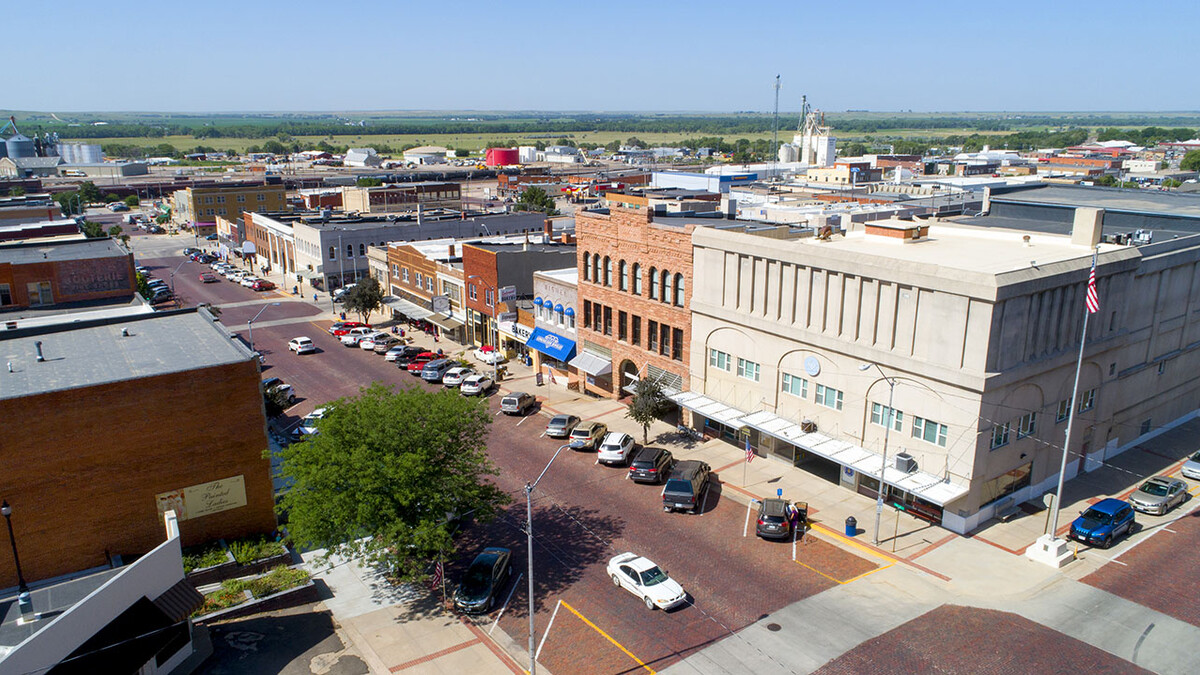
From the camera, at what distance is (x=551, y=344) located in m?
53.4

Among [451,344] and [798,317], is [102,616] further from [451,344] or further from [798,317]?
[451,344]

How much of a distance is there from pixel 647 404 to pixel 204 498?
20924mm

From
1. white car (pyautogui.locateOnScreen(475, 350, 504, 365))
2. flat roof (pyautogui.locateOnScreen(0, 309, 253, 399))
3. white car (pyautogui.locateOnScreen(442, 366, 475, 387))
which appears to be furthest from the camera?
white car (pyautogui.locateOnScreen(475, 350, 504, 365))

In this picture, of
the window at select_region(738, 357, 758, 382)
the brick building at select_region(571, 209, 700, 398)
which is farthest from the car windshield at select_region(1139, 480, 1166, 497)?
the brick building at select_region(571, 209, 700, 398)

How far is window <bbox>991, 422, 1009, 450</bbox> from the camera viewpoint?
103 feet

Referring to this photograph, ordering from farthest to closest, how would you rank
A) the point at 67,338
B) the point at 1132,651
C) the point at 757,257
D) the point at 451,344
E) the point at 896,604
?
the point at 451,344
the point at 757,257
the point at 67,338
the point at 896,604
the point at 1132,651

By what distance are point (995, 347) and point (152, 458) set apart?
32.1 m

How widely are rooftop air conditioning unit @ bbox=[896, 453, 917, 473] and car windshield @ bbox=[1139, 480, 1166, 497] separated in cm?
1109

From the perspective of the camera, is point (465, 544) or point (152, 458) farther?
point (465, 544)

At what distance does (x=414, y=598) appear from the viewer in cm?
2830

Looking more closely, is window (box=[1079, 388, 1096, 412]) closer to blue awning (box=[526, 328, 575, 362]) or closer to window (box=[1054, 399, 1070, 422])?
window (box=[1054, 399, 1070, 422])

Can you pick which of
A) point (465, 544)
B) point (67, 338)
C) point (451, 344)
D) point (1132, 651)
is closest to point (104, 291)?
point (67, 338)

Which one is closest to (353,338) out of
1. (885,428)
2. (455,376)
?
(455,376)

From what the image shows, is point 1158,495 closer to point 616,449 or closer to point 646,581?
point 646,581
